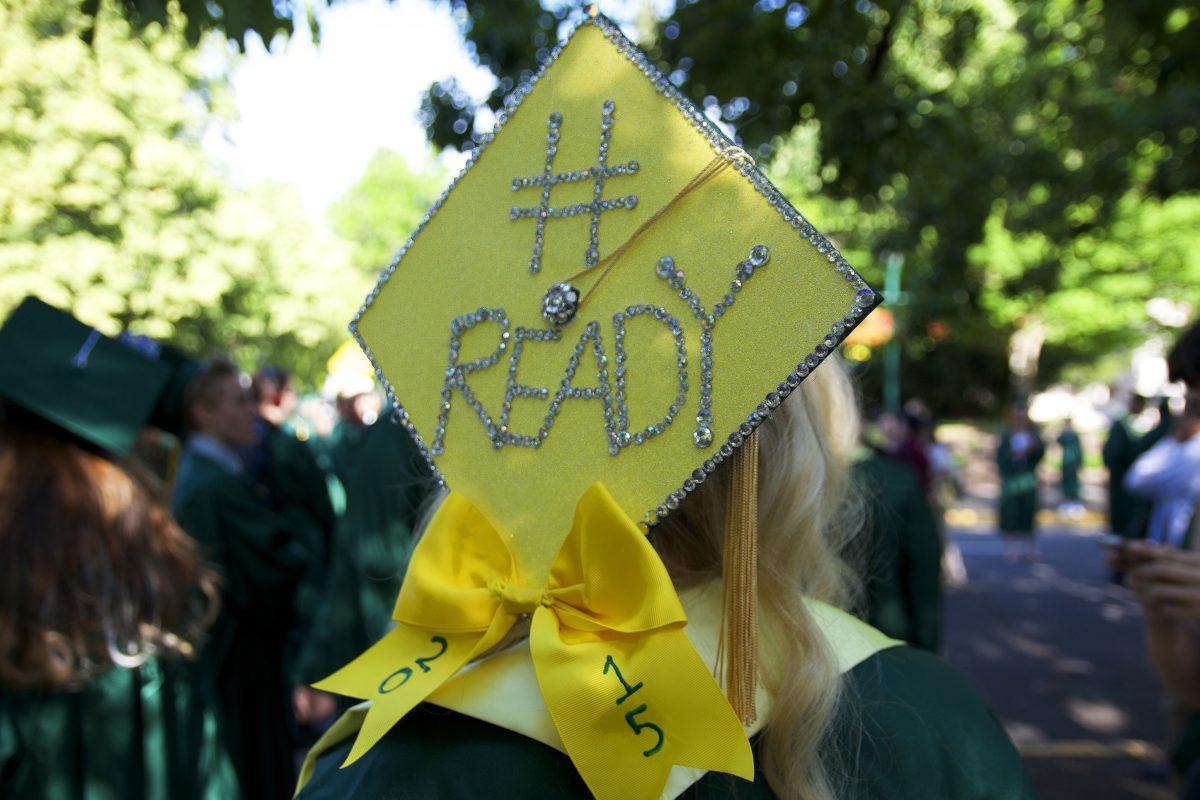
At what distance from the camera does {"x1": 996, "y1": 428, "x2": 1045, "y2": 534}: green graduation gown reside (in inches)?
465

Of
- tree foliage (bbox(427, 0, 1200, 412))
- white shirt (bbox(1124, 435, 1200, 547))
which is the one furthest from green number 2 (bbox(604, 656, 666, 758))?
white shirt (bbox(1124, 435, 1200, 547))

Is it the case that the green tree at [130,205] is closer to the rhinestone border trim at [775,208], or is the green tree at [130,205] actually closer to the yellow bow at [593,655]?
the rhinestone border trim at [775,208]

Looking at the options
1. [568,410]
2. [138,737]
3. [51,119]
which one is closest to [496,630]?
[568,410]

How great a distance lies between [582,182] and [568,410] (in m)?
0.30

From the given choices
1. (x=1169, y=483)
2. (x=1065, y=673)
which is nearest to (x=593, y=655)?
(x=1169, y=483)

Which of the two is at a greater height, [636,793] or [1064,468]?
[1064,468]

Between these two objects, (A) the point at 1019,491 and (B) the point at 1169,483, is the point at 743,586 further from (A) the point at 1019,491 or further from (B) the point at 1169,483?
(A) the point at 1019,491

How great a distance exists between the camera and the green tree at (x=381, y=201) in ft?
146

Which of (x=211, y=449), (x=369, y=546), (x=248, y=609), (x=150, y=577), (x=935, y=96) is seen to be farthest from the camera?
(x=935, y=96)

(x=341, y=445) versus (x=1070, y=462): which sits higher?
(x=1070, y=462)

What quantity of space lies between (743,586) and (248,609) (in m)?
2.46

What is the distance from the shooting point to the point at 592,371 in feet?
3.99

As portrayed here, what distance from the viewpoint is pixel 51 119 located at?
55.9ft

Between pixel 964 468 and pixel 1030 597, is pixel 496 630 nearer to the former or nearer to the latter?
pixel 1030 597
